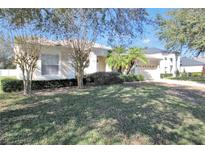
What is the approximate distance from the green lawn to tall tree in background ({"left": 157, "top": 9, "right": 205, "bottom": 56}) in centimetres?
853

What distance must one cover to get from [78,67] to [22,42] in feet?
12.7

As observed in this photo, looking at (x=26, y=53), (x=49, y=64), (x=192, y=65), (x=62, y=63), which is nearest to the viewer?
(x=26, y=53)

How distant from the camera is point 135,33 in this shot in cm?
933

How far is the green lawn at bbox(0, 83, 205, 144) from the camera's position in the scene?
19.4ft

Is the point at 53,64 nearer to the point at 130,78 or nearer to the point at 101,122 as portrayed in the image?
the point at 130,78

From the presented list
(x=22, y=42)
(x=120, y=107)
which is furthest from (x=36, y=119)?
(x=22, y=42)

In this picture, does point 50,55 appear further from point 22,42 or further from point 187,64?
point 187,64

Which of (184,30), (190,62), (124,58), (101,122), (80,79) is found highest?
(184,30)

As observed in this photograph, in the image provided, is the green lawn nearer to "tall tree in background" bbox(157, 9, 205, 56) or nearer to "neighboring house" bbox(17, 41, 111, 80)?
"neighboring house" bbox(17, 41, 111, 80)

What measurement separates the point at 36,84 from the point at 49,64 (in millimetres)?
3238

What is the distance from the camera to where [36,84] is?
14492 millimetres

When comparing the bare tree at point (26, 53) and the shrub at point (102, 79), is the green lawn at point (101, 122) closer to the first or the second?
the bare tree at point (26, 53)

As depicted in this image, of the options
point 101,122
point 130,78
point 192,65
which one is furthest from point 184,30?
point 192,65

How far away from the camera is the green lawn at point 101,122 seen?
19.4 ft
